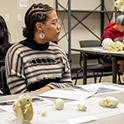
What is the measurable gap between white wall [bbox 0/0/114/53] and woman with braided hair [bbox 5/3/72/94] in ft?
11.8

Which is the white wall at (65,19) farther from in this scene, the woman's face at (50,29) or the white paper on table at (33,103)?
the white paper on table at (33,103)

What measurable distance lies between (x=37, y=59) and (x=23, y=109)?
0.87 meters

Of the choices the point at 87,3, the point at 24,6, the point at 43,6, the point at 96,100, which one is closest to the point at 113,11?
the point at 87,3

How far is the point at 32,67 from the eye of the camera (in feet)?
5.44

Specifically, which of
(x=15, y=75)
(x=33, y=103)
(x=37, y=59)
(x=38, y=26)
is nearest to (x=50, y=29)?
(x=38, y=26)

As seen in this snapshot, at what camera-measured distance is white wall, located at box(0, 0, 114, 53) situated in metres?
5.20

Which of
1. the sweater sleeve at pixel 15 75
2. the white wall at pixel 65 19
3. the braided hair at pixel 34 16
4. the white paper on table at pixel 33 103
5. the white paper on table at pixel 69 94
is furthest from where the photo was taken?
the white wall at pixel 65 19

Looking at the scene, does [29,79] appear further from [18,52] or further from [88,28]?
[88,28]

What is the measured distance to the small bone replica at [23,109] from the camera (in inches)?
32.2

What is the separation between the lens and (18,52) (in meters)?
1.65

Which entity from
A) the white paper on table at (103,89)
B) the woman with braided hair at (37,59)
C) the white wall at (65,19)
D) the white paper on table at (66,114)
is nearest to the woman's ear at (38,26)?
the woman with braided hair at (37,59)

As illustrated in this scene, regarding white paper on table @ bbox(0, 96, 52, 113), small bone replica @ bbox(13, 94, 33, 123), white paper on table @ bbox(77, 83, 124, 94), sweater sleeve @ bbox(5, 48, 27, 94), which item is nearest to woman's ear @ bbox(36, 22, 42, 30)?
sweater sleeve @ bbox(5, 48, 27, 94)

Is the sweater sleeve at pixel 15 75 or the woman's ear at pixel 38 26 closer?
the sweater sleeve at pixel 15 75

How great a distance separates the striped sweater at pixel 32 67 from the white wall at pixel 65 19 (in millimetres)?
3648
